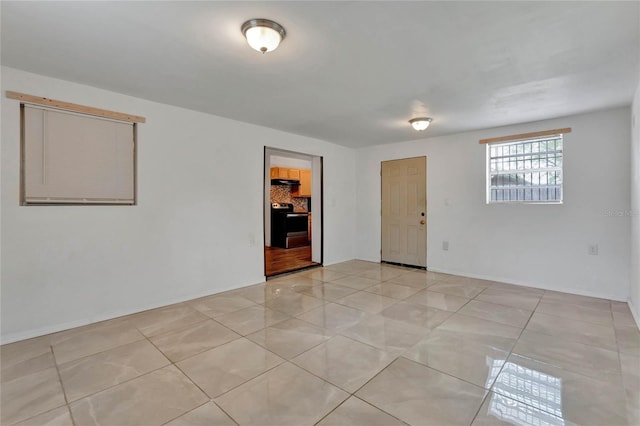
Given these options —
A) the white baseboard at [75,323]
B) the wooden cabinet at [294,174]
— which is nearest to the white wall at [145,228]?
the white baseboard at [75,323]

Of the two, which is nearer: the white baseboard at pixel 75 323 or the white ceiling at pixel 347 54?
the white ceiling at pixel 347 54

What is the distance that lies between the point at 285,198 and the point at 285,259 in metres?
3.22

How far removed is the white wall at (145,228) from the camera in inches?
104

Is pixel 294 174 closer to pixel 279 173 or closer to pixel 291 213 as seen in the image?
pixel 279 173

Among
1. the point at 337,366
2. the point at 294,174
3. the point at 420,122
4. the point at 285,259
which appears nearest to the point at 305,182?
the point at 294,174

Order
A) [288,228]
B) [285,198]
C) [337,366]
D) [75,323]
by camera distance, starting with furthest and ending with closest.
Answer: [285,198]
[288,228]
[75,323]
[337,366]

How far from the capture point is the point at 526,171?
4391 millimetres

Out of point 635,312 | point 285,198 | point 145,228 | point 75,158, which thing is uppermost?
point 75,158

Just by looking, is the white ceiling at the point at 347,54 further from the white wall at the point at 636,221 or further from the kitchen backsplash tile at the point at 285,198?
the kitchen backsplash tile at the point at 285,198

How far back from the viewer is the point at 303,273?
16.9 ft

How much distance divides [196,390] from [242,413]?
1.37ft

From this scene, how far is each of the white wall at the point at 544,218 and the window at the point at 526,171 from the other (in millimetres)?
153

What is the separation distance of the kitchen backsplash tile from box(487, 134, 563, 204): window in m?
5.75

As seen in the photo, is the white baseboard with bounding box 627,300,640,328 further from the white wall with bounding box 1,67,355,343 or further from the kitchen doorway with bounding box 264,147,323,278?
the white wall with bounding box 1,67,355,343
